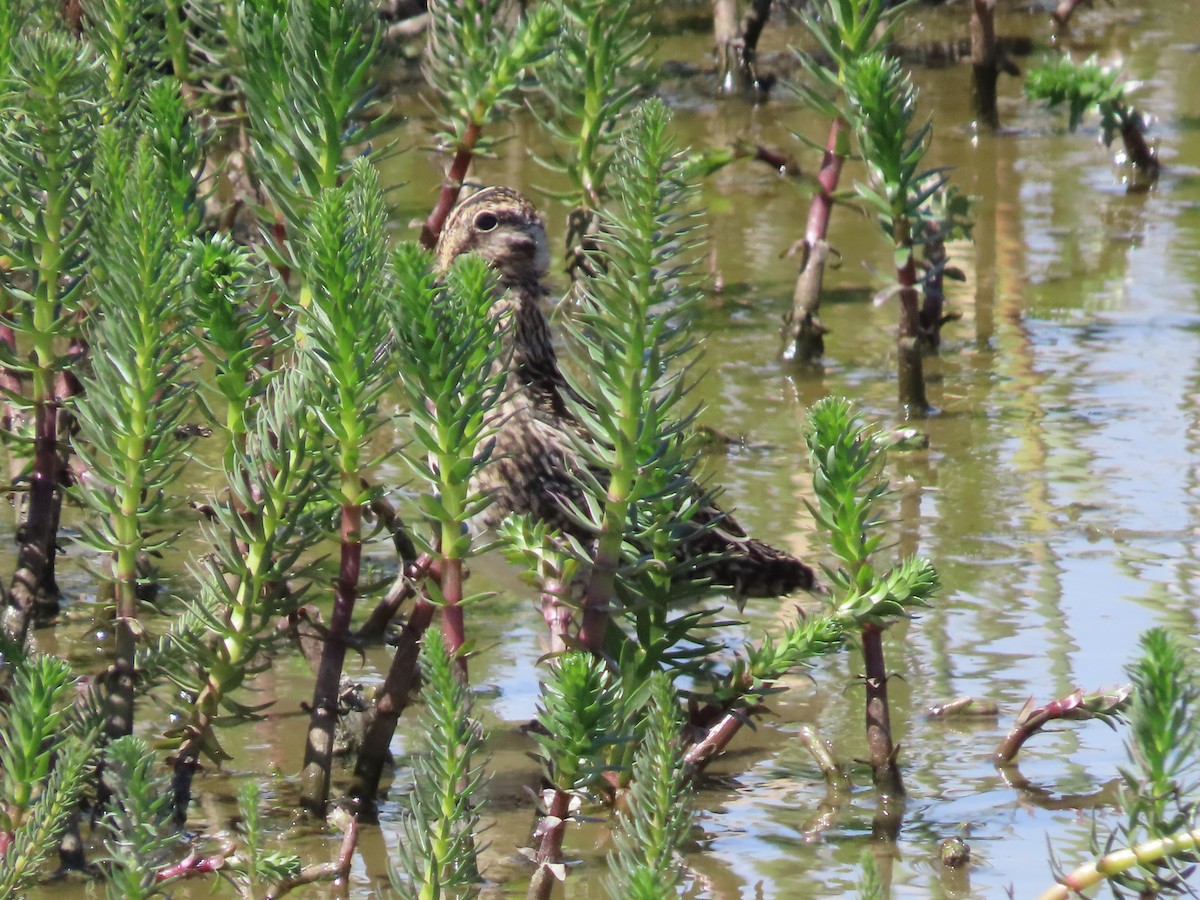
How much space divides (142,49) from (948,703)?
264 centimetres

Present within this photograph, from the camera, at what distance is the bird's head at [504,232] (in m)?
6.39

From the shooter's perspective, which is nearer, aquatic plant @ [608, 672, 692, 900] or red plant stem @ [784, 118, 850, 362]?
aquatic plant @ [608, 672, 692, 900]

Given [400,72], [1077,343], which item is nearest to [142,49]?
[1077,343]

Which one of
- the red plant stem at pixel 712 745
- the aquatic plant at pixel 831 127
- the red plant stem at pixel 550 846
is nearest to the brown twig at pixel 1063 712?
the red plant stem at pixel 712 745

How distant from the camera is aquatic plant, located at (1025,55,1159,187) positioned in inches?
393

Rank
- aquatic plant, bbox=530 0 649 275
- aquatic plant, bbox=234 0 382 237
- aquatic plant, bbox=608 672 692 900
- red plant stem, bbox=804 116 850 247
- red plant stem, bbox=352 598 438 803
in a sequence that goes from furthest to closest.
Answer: red plant stem, bbox=804 116 850 247, aquatic plant, bbox=530 0 649 275, red plant stem, bbox=352 598 438 803, aquatic plant, bbox=234 0 382 237, aquatic plant, bbox=608 672 692 900

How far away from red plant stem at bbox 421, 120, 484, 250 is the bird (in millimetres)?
300

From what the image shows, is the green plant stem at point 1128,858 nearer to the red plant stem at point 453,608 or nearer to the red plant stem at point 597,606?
the red plant stem at point 597,606

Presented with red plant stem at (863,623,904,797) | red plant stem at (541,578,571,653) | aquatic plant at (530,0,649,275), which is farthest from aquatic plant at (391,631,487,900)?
aquatic plant at (530,0,649,275)

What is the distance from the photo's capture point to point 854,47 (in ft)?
21.0

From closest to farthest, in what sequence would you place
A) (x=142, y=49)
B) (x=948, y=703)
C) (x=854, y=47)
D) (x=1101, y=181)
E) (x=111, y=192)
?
(x=111, y=192)
(x=142, y=49)
(x=948, y=703)
(x=854, y=47)
(x=1101, y=181)

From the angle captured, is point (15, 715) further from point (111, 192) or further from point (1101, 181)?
point (1101, 181)

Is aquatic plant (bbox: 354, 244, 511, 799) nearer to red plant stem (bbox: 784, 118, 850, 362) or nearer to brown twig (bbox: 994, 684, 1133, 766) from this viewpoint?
brown twig (bbox: 994, 684, 1133, 766)

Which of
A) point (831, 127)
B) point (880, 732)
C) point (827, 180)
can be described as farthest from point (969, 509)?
point (880, 732)
